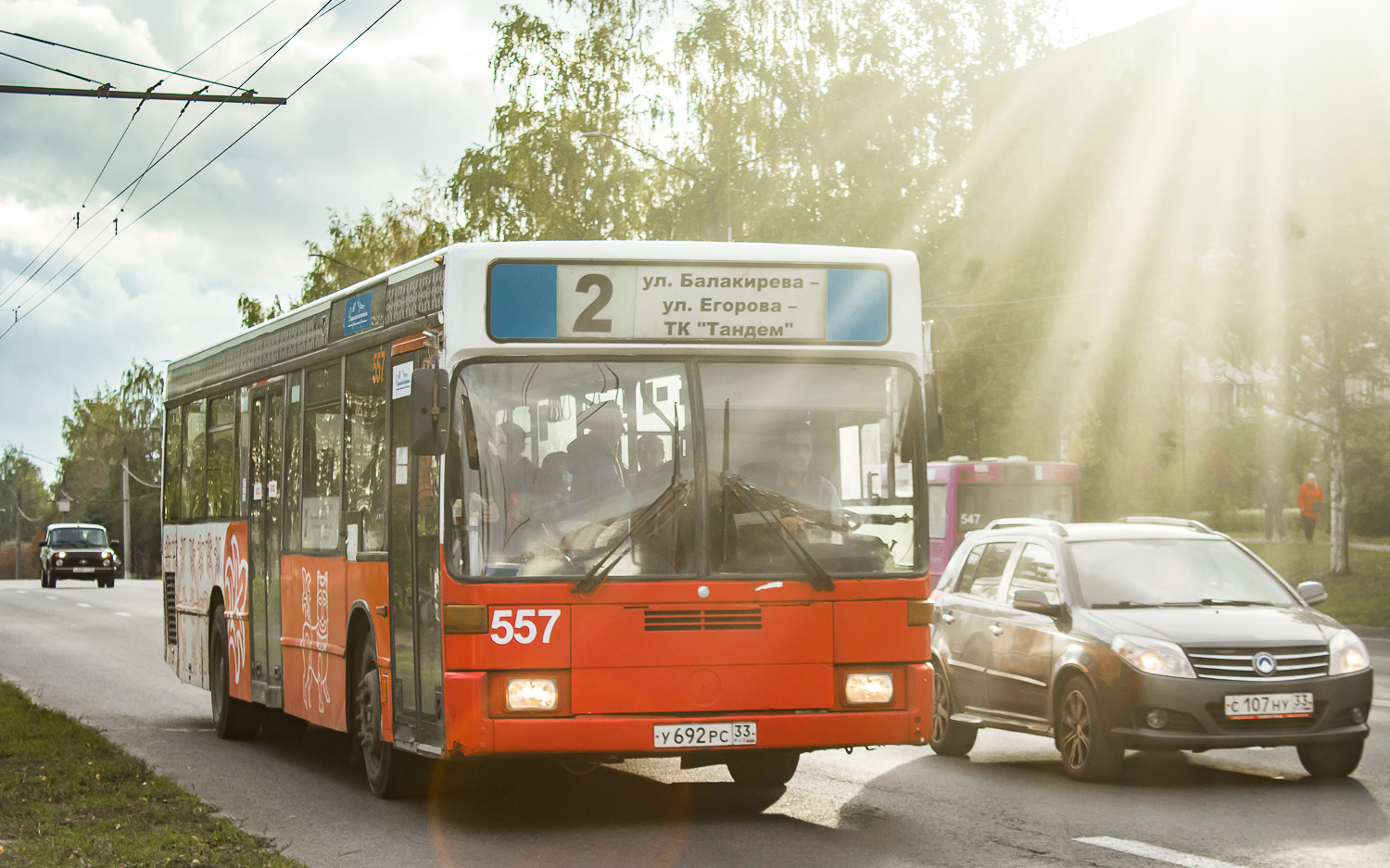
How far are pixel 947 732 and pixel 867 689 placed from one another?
3805mm

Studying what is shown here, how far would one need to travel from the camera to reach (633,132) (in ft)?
145

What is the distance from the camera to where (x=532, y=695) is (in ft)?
27.1

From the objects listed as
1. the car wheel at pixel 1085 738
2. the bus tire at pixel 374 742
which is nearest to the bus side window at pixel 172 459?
the bus tire at pixel 374 742

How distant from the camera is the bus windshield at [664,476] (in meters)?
8.45

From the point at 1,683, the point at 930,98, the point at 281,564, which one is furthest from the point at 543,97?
the point at 281,564

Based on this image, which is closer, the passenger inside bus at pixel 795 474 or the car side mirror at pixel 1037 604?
the passenger inside bus at pixel 795 474

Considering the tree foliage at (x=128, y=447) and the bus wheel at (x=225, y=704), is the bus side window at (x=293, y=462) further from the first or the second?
the tree foliage at (x=128, y=447)

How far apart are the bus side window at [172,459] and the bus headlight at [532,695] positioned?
8.22 metres

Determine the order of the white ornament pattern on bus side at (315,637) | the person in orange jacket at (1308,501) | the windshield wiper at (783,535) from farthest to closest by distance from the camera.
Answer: the person in orange jacket at (1308,501), the white ornament pattern on bus side at (315,637), the windshield wiper at (783,535)

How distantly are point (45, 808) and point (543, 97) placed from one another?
36.6 metres

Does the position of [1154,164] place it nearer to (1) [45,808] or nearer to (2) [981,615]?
(2) [981,615]

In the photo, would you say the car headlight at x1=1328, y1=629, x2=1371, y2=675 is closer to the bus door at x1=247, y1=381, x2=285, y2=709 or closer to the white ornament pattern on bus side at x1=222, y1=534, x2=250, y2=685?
the bus door at x1=247, y1=381, x2=285, y2=709

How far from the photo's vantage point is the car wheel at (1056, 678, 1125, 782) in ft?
33.7

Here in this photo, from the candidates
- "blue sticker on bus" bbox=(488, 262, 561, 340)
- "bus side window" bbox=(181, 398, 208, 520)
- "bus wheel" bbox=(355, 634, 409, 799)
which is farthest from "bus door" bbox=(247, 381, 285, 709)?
"blue sticker on bus" bbox=(488, 262, 561, 340)
